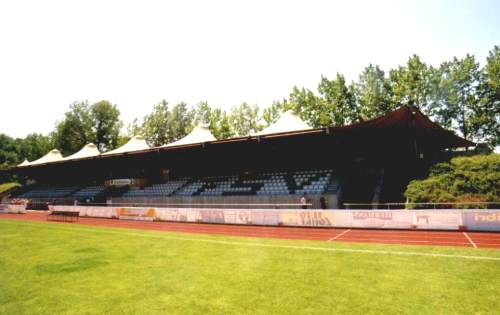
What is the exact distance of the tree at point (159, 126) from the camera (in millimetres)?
69438

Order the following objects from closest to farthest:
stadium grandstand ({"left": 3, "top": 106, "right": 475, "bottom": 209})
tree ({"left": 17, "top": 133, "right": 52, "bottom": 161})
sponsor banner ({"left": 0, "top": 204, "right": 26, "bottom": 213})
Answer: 1. stadium grandstand ({"left": 3, "top": 106, "right": 475, "bottom": 209})
2. sponsor banner ({"left": 0, "top": 204, "right": 26, "bottom": 213})
3. tree ({"left": 17, "top": 133, "right": 52, "bottom": 161})

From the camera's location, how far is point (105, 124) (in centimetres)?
7944

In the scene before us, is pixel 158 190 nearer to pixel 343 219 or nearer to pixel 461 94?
pixel 343 219

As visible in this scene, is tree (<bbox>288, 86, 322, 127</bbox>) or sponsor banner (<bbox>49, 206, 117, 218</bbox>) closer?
sponsor banner (<bbox>49, 206, 117, 218</bbox>)

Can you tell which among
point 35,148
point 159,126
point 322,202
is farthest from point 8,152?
point 322,202

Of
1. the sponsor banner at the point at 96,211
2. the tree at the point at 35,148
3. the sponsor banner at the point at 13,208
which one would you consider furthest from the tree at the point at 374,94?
the tree at the point at 35,148

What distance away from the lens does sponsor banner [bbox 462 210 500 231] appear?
1471 cm

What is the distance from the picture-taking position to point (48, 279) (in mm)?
9328

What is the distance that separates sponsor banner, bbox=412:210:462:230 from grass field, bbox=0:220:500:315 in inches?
176

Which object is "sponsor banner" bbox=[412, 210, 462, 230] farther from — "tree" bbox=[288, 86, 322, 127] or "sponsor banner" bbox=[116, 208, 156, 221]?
"tree" bbox=[288, 86, 322, 127]

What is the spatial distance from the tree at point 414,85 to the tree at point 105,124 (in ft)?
219

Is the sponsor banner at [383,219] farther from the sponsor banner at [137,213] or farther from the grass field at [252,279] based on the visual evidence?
the sponsor banner at [137,213]

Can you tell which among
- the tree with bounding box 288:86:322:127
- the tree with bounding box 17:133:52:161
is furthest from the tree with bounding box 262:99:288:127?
the tree with bounding box 17:133:52:161

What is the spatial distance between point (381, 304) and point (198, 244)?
32.0ft
